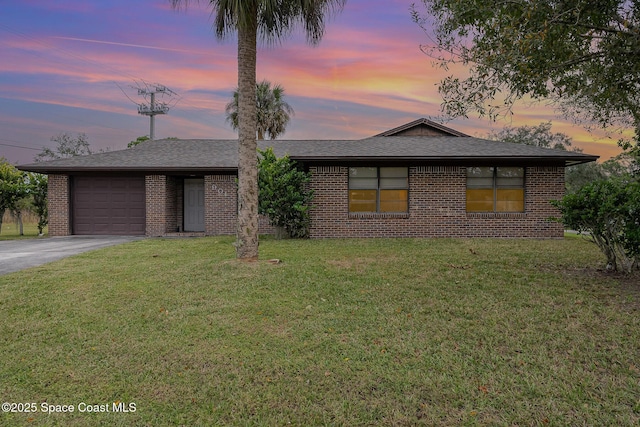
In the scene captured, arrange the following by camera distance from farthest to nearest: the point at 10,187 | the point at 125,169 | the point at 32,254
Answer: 1. the point at 10,187
2. the point at 125,169
3. the point at 32,254

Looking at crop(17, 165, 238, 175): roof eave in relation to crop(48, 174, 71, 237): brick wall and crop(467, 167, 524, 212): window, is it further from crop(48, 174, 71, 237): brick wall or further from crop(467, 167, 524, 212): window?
crop(467, 167, 524, 212): window

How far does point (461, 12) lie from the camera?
6625 millimetres

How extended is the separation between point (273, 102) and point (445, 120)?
24497 millimetres

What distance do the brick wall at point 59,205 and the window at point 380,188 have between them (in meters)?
11.4

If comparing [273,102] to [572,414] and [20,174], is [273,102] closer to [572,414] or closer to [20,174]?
[20,174]

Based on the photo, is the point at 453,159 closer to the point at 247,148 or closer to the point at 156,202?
the point at 247,148

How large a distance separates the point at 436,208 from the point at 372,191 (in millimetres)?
2366

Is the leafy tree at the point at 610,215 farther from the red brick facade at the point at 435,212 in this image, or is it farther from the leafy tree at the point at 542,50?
the red brick facade at the point at 435,212

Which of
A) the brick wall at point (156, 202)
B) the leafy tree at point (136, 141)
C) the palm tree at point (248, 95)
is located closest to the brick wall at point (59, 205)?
the brick wall at point (156, 202)

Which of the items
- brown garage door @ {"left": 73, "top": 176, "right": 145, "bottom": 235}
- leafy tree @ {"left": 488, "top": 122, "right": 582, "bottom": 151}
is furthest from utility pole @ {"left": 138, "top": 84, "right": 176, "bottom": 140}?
leafy tree @ {"left": 488, "top": 122, "right": 582, "bottom": 151}

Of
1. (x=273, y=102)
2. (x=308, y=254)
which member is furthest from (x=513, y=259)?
(x=273, y=102)

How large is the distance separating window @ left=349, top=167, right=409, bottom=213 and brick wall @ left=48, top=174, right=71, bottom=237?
37.5 feet

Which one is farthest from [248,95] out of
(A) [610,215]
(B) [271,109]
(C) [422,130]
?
(B) [271,109]

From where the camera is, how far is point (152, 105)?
1531 inches
